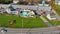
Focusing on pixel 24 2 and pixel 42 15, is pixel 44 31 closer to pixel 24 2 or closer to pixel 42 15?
pixel 42 15

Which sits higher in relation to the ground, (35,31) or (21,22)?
(21,22)

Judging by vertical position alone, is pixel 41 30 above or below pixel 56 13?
below

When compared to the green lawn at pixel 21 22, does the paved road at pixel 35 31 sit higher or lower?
lower

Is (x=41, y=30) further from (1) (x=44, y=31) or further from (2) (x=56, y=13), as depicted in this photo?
(2) (x=56, y=13)

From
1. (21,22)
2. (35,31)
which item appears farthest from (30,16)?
(35,31)

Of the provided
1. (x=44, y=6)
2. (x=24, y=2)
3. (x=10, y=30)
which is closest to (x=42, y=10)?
(x=44, y=6)

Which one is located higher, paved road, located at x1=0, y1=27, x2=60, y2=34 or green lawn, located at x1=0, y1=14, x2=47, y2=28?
green lawn, located at x1=0, y1=14, x2=47, y2=28

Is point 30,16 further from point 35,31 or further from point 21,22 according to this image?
point 35,31
